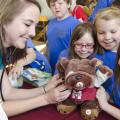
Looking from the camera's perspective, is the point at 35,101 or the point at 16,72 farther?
the point at 16,72

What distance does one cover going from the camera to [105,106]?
863mm

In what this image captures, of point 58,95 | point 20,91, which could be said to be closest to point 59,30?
point 20,91

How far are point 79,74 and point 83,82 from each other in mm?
34

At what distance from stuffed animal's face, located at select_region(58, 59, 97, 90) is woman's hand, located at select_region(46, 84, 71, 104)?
0.04 m

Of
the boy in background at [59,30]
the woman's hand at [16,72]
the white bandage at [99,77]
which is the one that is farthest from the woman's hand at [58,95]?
the boy in background at [59,30]

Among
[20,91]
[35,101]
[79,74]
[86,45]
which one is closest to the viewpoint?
[79,74]

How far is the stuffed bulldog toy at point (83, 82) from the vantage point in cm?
80

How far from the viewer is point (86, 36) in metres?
1.15

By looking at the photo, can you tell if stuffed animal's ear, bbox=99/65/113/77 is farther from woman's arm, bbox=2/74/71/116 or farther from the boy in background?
the boy in background

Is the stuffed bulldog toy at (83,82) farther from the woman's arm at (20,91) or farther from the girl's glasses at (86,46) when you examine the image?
the girl's glasses at (86,46)

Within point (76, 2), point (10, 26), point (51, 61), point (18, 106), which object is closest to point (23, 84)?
point (18, 106)

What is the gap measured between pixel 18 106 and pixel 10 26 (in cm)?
29

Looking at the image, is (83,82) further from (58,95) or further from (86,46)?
(86,46)

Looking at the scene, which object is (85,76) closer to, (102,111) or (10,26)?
(102,111)
